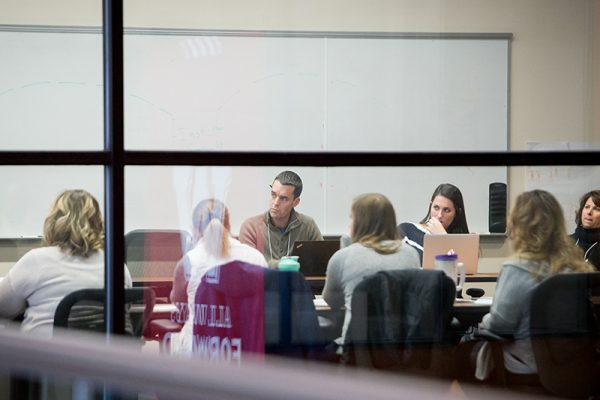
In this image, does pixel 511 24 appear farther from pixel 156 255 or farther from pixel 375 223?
pixel 156 255

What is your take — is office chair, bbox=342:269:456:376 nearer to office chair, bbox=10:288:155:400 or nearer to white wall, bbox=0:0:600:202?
white wall, bbox=0:0:600:202

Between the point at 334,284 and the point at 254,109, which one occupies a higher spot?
the point at 254,109

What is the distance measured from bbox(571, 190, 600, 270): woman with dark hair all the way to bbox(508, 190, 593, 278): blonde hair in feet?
0.07

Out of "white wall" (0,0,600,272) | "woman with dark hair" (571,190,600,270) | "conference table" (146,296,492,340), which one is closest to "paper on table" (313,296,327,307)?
"conference table" (146,296,492,340)

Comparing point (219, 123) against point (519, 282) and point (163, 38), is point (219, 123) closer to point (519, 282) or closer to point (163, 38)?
point (163, 38)

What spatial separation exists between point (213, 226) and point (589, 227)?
115 centimetres

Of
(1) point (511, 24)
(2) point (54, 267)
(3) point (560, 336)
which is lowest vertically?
(3) point (560, 336)

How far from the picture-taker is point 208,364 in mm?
589

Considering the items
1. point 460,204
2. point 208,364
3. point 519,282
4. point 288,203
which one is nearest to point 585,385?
point 519,282

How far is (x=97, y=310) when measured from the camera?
3.09 metres

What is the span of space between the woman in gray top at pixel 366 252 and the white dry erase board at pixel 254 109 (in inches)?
1.8

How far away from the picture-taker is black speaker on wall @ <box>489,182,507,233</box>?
3.04m

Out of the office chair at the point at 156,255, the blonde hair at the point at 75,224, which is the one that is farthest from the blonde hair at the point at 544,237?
the blonde hair at the point at 75,224

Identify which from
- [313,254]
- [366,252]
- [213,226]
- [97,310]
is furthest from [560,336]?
[97,310]
